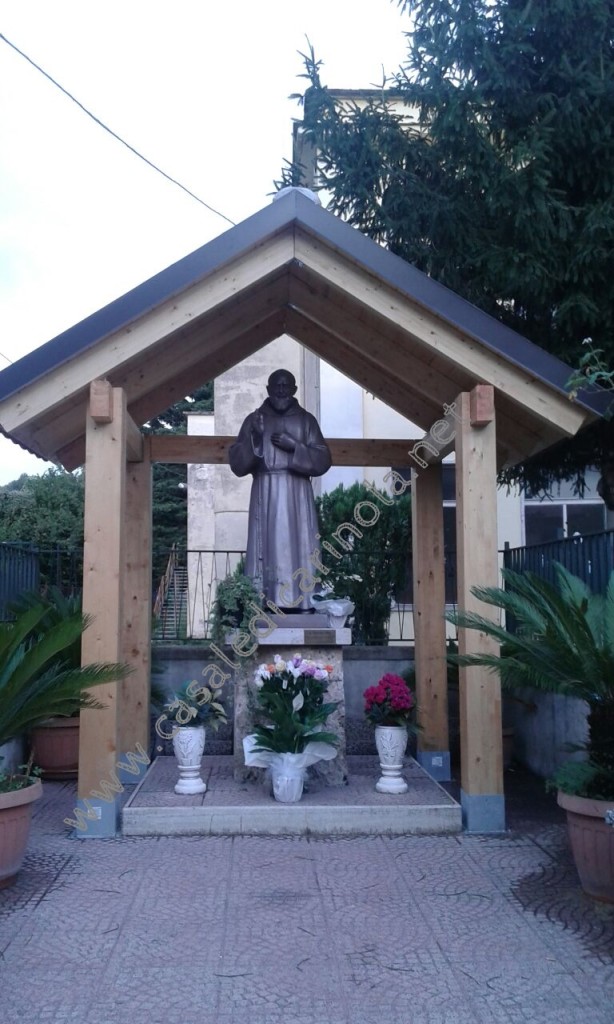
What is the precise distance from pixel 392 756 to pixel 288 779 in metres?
0.84

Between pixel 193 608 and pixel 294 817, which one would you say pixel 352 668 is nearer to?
pixel 193 608

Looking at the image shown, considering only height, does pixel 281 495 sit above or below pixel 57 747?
above

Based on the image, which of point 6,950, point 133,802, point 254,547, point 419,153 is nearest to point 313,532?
point 254,547

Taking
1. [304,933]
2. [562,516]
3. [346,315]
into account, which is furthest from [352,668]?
[562,516]

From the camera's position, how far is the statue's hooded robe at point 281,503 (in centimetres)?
784

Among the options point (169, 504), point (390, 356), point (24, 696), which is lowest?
point (24, 696)

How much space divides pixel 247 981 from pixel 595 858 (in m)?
1.97

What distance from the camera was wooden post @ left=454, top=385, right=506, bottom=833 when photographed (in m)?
6.40

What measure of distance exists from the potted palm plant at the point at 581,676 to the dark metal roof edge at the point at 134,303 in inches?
113

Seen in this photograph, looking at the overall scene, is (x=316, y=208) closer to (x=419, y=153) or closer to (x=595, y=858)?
(x=419, y=153)

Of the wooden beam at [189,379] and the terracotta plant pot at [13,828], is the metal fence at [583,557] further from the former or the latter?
the terracotta plant pot at [13,828]

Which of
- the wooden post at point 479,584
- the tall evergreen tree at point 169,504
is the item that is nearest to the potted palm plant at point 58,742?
the wooden post at point 479,584

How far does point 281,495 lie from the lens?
312 inches

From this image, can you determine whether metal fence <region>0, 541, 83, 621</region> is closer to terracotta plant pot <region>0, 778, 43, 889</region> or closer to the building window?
terracotta plant pot <region>0, 778, 43, 889</region>
